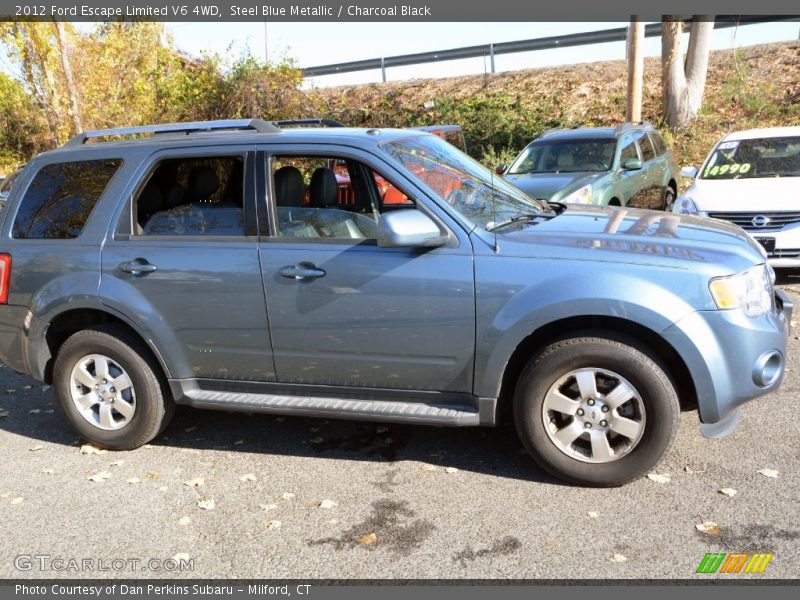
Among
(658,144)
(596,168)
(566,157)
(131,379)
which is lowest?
(131,379)

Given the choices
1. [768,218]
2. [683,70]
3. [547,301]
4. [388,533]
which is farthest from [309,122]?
[683,70]

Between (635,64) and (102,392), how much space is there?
12.3 metres

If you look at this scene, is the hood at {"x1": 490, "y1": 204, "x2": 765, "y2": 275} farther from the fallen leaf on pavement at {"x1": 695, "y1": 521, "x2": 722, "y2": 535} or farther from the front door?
the fallen leaf on pavement at {"x1": 695, "y1": 521, "x2": 722, "y2": 535}

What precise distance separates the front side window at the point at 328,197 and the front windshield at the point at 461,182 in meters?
0.19

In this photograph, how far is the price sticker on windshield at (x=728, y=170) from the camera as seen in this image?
9000 mm

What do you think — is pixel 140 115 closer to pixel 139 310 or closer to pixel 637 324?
pixel 139 310

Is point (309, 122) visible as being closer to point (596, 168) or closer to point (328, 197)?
point (328, 197)

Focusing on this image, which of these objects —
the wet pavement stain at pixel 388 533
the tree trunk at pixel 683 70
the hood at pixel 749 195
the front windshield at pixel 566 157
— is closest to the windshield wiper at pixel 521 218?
the wet pavement stain at pixel 388 533

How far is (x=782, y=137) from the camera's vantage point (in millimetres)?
9195

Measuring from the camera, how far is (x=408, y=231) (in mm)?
3969

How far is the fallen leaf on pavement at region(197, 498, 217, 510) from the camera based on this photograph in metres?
4.18

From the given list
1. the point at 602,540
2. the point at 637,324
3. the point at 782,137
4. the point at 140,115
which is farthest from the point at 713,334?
the point at 140,115

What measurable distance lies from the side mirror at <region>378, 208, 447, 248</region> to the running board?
2.91 feet

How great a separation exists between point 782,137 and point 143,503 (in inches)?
323
